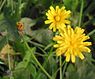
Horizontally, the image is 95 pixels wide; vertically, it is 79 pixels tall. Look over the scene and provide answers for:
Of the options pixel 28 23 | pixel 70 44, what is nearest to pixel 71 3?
pixel 28 23

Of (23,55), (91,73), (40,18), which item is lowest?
(91,73)

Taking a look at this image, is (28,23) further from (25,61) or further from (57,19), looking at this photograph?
(57,19)

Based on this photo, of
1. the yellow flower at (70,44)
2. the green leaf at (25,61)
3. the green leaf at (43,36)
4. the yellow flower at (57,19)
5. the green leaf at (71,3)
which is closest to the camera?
the yellow flower at (70,44)

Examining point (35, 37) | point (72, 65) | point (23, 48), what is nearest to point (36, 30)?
point (35, 37)

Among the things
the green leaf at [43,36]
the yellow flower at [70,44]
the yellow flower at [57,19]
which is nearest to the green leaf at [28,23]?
the green leaf at [43,36]

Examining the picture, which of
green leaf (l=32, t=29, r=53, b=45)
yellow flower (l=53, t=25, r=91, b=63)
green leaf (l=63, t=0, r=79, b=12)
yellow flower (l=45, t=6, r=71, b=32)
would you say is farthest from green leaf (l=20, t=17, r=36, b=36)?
yellow flower (l=53, t=25, r=91, b=63)

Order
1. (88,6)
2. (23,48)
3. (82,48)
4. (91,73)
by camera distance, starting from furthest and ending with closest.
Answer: (88,6), (23,48), (91,73), (82,48)

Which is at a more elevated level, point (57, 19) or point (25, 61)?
point (57, 19)

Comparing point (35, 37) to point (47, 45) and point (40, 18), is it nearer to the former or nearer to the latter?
point (47, 45)

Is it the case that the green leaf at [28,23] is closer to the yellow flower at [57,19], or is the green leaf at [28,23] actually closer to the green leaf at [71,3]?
the green leaf at [71,3]
